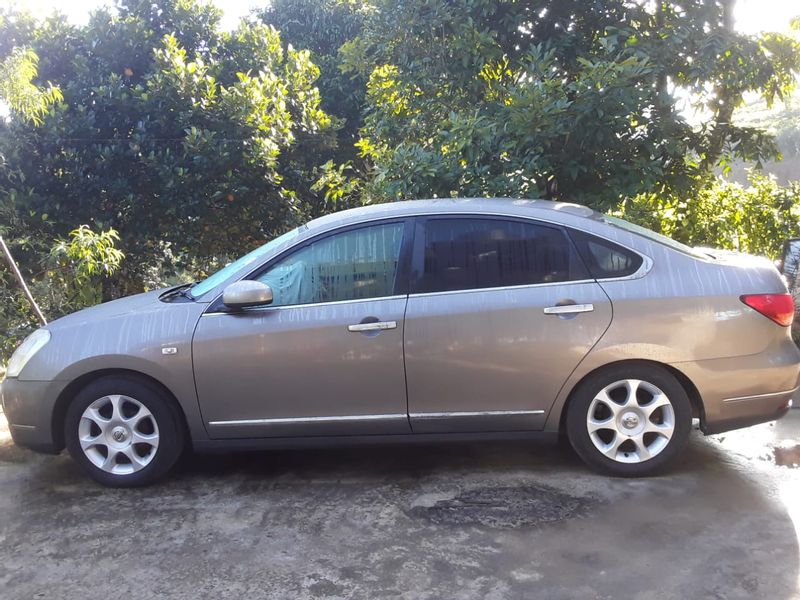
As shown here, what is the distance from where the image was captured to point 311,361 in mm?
4227

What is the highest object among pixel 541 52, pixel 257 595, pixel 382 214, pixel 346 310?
pixel 541 52

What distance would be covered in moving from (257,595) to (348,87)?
937 centimetres

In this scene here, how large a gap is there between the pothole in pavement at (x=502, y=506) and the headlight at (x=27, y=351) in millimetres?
2352

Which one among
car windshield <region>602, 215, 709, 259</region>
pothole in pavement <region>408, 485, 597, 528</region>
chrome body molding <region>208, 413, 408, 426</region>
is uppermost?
car windshield <region>602, 215, 709, 259</region>

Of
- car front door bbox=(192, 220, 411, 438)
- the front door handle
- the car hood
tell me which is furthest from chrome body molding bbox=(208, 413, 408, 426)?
the car hood

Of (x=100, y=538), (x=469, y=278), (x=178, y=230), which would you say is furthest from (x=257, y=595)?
(x=178, y=230)

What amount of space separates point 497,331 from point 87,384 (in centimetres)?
235

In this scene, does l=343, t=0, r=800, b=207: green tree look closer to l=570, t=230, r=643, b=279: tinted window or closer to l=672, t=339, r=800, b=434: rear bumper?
l=570, t=230, r=643, b=279: tinted window

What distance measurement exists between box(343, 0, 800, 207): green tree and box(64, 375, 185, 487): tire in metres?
3.04

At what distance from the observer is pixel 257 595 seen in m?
3.14

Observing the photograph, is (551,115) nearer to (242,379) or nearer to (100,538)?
(242,379)

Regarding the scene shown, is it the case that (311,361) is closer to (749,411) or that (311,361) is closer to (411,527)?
(411,527)

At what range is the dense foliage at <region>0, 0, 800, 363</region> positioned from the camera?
631cm

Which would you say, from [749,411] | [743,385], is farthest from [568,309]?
[749,411]
